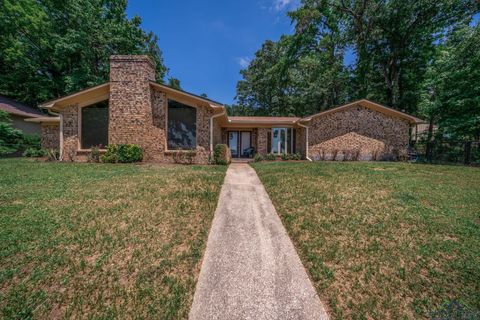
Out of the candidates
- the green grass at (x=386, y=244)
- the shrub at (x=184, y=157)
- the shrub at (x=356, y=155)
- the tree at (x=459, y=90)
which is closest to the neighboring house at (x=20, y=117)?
the shrub at (x=184, y=157)

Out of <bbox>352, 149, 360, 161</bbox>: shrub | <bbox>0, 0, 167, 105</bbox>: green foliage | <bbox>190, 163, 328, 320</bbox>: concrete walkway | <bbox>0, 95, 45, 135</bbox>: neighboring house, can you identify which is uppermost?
<bbox>0, 0, 167, 105</bbox>: green foliage

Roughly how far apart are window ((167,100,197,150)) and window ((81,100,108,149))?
3.66 metres

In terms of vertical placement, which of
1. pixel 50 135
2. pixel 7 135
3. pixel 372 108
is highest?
pixel 372 108

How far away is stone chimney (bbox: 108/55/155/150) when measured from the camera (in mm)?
10570

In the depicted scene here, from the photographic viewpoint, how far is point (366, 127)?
14.4 m

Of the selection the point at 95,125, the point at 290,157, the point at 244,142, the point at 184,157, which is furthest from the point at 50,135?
the point at 290,157

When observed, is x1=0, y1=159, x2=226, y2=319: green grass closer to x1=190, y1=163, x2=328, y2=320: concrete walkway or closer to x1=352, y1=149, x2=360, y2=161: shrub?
x1=190, y1=163, x2=328, y2=320: concrete walkway

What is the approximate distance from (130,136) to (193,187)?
6843mm

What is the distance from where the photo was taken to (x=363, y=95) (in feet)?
69.1

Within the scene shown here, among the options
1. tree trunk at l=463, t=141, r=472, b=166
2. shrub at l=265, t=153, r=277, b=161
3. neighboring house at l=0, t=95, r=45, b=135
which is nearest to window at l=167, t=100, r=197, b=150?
shrub at l=265, t=153, r=277, b=161

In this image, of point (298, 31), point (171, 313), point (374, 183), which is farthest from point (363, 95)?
point (171, 313)

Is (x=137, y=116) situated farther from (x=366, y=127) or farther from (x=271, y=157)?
(x=366, y=127)

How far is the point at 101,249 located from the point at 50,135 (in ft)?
52.9

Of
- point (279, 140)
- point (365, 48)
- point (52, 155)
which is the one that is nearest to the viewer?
point (52, 155)
